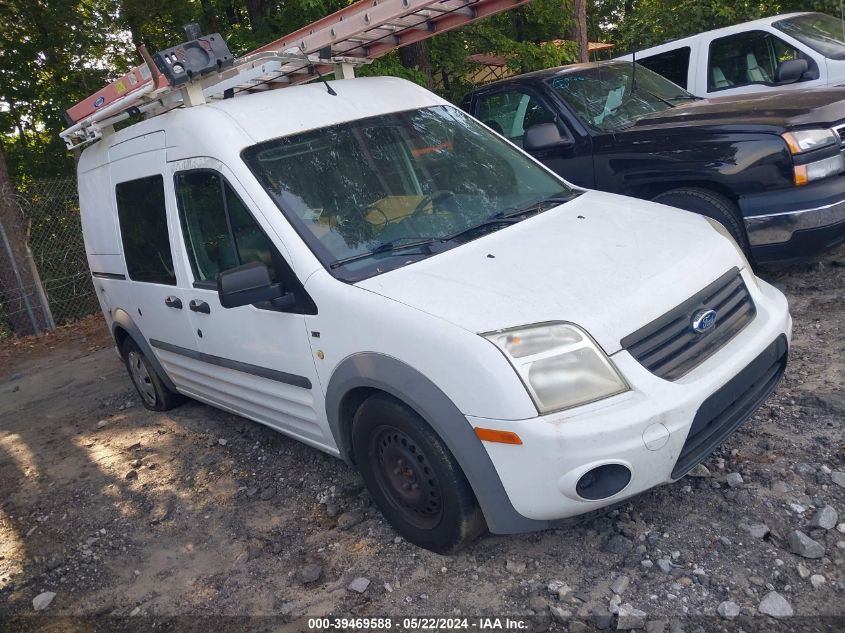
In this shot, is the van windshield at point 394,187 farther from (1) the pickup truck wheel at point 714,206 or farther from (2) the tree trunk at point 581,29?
(2) the tree trunk at point 581,29

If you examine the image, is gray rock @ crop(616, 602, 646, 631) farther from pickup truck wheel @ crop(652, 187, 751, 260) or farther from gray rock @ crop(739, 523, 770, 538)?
pickup truck wheel @ crop(652, 187, 751, 260)

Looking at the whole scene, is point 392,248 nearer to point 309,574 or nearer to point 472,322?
point 472,322

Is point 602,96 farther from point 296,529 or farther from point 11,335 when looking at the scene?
point 11,335

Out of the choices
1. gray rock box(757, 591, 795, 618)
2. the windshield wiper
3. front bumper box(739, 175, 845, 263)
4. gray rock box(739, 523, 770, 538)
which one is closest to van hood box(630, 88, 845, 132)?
front bumper box(739, 175, 845, 263)

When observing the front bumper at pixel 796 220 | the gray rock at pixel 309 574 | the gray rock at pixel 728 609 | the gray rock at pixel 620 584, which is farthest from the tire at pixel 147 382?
the front bumper at pixel 796 220

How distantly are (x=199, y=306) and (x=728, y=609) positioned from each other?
2970 millimetres

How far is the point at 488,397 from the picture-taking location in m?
2.60

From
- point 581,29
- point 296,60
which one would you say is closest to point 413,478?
point 296,60

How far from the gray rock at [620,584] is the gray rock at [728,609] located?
33cm

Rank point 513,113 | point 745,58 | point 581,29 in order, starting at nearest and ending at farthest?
point 513,113
point 745,58
point 581,29

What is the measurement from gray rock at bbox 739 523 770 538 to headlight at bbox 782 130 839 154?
284 centimetres

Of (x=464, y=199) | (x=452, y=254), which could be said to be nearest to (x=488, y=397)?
(x=452, y=254)

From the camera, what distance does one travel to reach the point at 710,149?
5.10 meters

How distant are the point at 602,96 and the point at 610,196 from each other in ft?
8.31
